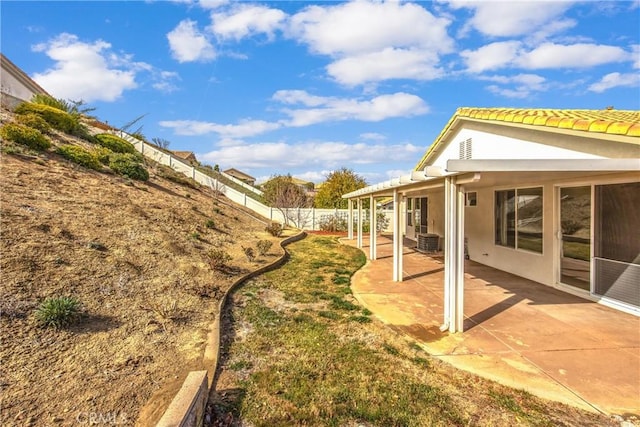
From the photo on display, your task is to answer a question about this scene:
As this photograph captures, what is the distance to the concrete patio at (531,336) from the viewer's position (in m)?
3.52

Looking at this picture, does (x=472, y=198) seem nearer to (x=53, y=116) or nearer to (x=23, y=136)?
(x=23, y=136)

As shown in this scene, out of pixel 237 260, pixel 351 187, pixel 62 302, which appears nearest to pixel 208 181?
pixel 351 187

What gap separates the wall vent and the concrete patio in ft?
13.0

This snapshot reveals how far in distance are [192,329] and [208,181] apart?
2207cm

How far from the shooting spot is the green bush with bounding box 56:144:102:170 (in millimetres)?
11784

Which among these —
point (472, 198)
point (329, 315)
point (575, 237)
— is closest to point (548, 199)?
point (575, 237)

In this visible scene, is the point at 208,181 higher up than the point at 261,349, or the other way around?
the point at 208,181

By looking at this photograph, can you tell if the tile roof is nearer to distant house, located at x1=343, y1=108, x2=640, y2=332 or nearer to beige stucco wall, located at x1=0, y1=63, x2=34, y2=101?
distant house, located at x1=343, y1=108, x2=640, y2=332

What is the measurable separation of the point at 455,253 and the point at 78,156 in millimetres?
13684

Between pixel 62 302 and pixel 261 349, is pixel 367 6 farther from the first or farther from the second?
pixel 62 302

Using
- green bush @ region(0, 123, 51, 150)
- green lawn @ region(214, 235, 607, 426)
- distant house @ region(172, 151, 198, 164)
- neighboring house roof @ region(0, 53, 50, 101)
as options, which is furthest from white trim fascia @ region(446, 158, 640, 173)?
distant house @ region(172, 151, 198, 164)

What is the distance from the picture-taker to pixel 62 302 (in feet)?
14.1

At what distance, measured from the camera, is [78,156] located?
1190 centimetres

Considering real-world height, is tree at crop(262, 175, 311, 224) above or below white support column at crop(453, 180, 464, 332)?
above
